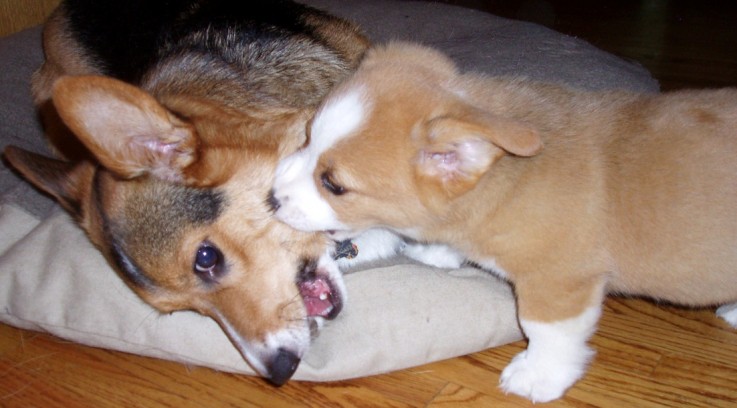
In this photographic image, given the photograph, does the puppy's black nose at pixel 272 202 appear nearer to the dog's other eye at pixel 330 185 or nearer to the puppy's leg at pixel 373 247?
the dog's other eye at pixel 330 185

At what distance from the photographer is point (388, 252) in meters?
2.87

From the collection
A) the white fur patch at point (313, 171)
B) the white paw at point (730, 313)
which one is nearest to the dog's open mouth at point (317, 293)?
the white fur patch at point (313, 171)

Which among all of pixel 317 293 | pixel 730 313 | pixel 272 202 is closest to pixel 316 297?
pixel 317 293

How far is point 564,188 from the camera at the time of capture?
2.24 metres

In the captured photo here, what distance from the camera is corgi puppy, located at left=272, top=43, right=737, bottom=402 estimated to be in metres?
2.18

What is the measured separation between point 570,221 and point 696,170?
1.31ft

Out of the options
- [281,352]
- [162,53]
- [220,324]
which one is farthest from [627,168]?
[162,53]

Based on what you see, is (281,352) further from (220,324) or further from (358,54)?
(358,54)

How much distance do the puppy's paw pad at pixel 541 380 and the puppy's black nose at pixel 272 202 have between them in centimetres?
97

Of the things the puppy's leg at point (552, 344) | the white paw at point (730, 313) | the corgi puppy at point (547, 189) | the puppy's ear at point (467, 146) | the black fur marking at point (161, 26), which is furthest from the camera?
the black fur marking at point (161, 26)

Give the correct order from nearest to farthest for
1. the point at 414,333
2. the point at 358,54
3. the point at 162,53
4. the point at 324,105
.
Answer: the point at 324,105
the point at 414,333
the point at 162,53
the point at 358,54

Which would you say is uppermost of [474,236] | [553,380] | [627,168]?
[627,168]

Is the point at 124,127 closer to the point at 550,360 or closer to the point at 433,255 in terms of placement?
the point at 433,255

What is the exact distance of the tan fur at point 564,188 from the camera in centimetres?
218
